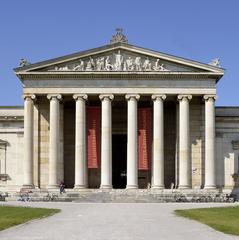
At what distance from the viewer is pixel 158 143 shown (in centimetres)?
7494

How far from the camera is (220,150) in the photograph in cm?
8138

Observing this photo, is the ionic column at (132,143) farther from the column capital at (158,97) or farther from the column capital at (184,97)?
the column capital at (184,97)

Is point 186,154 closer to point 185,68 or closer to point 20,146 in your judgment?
point 185,68

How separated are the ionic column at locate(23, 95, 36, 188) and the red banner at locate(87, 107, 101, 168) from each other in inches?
276

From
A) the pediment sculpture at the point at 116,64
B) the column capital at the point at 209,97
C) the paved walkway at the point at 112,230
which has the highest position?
the pediment sculpture at the point at 116,64

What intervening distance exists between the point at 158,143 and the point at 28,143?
15605mm

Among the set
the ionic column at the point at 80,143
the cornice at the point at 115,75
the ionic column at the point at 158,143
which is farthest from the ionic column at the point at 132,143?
the ionic column at the point at 80,143

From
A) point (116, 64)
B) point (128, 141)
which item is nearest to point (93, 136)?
point (128, 141)

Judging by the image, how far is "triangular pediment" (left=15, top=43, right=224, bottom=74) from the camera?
7519 centimetres

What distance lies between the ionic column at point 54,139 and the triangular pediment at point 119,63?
3719mm

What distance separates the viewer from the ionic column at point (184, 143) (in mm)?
74750

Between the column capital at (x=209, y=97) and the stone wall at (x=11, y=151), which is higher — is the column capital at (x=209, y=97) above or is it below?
above

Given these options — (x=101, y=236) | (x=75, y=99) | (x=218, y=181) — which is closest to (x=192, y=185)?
(x=218, y=181)

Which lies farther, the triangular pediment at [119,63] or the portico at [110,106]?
the triangular pediment at [119,63]
